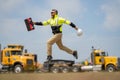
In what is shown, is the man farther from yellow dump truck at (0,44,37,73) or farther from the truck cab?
the truck cab

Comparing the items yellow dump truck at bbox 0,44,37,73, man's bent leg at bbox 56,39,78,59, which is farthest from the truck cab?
man's bent leg at bbox 56,39,78,59

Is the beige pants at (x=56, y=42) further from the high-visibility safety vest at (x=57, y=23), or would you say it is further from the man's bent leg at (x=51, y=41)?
the high-visibility safety vest at (x=57, y=23)

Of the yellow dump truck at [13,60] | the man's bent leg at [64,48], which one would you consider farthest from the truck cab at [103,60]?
the man's bent leg at [64,48]

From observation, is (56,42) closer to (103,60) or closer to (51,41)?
(51,41)

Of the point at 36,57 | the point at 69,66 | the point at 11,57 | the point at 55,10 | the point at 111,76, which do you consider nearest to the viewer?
the point at 111,76

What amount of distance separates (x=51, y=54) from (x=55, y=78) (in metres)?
5.05

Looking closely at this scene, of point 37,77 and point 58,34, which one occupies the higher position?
point 58,34

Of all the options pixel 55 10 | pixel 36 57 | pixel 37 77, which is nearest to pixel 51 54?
pixel 55 10

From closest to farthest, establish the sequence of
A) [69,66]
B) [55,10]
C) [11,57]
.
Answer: [55,10] < [11,57] < [69,66]

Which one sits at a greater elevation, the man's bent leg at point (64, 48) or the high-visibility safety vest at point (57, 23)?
the high-visibility safety vest at point (57, 23)

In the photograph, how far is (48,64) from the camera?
13.8 m

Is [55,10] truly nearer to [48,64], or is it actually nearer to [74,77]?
[48,64]

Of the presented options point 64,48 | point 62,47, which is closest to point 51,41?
point 62,47

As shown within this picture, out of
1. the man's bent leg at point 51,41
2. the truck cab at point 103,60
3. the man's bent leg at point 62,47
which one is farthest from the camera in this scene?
the truck cab at point 103,60
